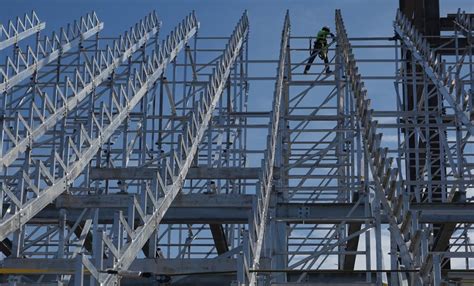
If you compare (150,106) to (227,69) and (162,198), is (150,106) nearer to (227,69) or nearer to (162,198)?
(227,69)

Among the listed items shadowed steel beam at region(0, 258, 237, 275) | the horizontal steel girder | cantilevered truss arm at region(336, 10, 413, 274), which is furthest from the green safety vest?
shadowed steel beam at region(0, 258, 237, 275)

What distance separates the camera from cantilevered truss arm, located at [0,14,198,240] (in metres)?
15.4

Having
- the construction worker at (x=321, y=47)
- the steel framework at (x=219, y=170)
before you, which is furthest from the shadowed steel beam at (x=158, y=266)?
the construction worker at (x=321, y=47)

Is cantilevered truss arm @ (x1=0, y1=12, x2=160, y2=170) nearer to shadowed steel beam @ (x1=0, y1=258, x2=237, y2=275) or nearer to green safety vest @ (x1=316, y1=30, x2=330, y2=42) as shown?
shadowed steel beam @ (x1=0, y1=258, x2=237, y2=275)

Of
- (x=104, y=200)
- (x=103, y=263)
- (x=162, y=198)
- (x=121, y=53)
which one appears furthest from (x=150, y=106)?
(x=103, y=263)

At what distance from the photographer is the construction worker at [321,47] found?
2375cm

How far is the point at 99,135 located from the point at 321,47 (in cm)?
706

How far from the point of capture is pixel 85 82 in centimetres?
2062

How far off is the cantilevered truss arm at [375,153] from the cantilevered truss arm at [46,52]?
18.7 feet

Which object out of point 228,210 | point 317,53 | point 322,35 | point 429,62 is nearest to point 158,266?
point 228,210

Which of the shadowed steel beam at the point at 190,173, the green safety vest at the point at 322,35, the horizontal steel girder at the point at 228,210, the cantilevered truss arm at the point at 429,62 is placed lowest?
the horizontal steel girder at the point at 228,210

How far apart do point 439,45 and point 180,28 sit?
608 cm

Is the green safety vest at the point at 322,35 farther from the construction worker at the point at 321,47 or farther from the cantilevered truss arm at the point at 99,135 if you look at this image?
the cantilevered truss arm at the point at 99,135

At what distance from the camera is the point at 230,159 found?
77.9ft
